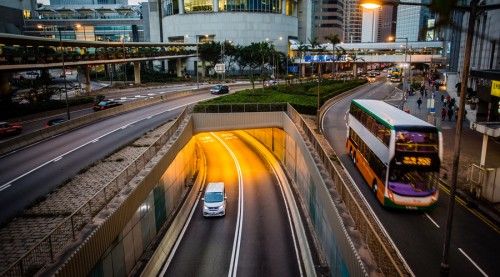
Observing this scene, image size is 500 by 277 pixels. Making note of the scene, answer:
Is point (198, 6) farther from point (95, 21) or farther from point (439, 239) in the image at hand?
point (439, 239)

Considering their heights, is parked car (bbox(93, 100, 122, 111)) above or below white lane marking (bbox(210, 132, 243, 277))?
above

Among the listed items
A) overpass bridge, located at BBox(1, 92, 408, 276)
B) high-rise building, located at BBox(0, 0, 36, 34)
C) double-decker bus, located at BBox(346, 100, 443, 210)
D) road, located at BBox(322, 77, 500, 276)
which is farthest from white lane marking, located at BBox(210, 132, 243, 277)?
high-rise building, located at BBox(0, 0, 36, 34)

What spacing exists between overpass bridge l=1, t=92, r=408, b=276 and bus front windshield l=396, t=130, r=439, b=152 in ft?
11.6

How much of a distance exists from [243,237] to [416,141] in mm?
12787

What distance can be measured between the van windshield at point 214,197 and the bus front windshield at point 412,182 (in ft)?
43.9

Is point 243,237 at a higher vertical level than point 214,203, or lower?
lower

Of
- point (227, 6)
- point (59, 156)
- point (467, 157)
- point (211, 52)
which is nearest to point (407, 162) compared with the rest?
point (467, 157)

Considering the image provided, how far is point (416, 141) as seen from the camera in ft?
61.9

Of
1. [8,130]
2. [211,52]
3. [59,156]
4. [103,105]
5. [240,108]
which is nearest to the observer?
[59,156]

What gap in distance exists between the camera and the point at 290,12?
137250 mm

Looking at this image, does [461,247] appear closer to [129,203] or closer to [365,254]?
[365,254]

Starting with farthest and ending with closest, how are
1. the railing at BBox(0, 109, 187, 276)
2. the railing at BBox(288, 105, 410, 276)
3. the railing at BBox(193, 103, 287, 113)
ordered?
the railing at BBox(193, 103, 287, 113)
the railing at BBox(0, 109, 187, 276)
the railing at BBox(288, 105, 410, 276)

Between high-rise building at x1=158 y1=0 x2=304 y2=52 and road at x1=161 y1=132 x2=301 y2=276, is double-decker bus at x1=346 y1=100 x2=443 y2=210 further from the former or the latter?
high-rise building at x1=158 y1=0 x2=304 y2=52

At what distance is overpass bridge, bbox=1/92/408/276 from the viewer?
12.0 m
